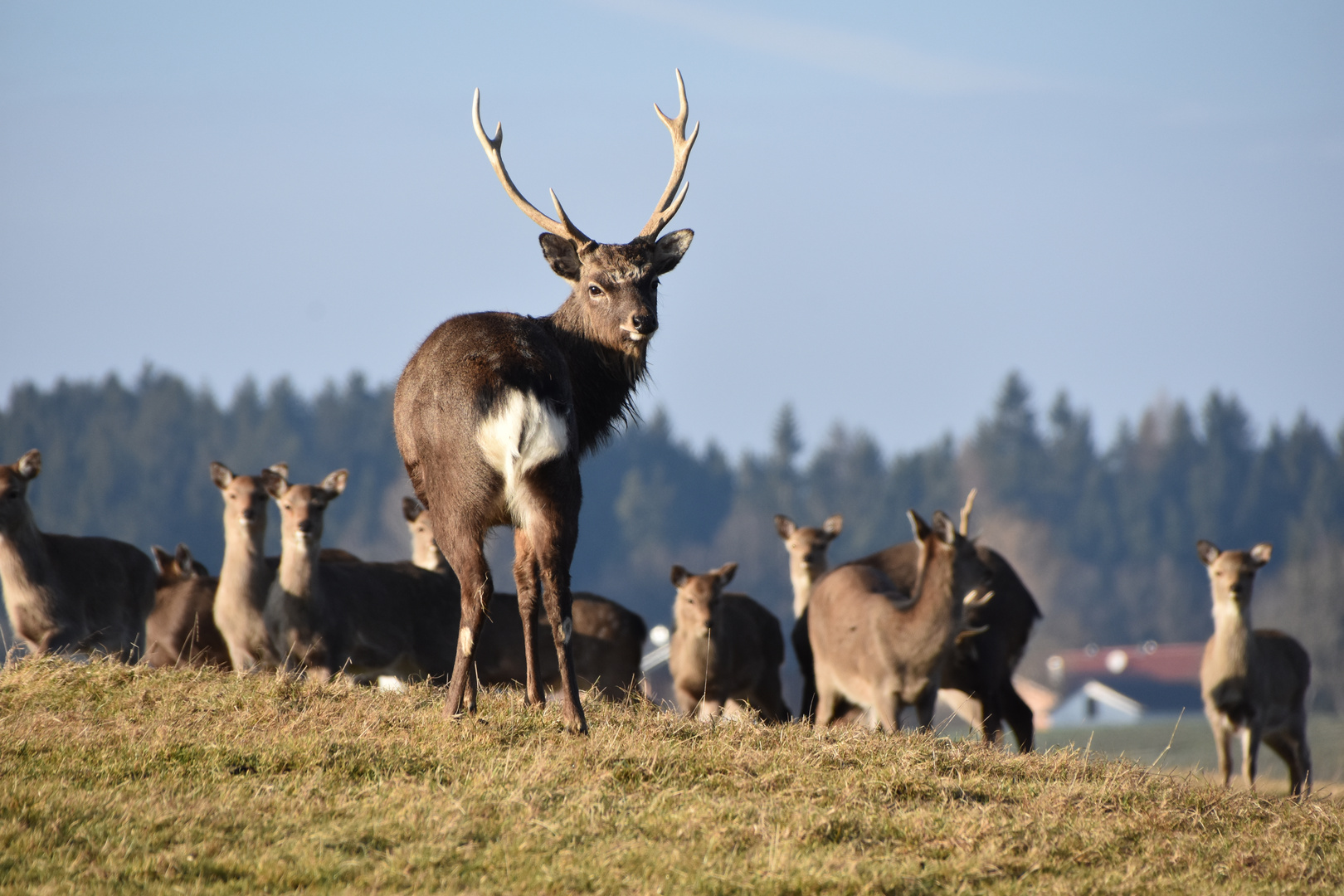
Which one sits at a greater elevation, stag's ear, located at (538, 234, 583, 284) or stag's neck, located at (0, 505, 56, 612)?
stag's ear, located at (538, 234, 583, 284)

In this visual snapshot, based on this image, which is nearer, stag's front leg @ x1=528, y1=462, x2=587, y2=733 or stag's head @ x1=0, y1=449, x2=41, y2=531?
stag's front leg @ x1=528, y1=462, x2=587, y2=733

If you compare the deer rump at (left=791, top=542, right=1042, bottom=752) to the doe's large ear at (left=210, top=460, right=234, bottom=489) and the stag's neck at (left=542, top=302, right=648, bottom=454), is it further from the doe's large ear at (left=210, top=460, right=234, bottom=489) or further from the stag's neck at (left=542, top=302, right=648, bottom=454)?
the doe's large ear at (left=210, top=460, right=234, bottom=489)

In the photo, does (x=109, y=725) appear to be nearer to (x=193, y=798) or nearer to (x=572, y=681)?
(x=193, y=798)

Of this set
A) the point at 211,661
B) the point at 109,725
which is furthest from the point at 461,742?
the point at 211,661

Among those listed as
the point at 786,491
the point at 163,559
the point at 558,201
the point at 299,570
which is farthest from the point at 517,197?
the point at 786,491

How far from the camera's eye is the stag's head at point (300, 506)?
12.7 metres

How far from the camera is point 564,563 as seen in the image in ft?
24.6

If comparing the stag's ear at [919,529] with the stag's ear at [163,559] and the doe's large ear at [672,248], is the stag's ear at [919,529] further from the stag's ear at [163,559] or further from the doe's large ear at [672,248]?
the stag's ear at [163,559]

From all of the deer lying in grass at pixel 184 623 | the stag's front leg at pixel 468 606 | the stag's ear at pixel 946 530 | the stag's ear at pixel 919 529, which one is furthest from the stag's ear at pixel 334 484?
the stag's front leg at pixel 468 606

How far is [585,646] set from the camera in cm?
1420

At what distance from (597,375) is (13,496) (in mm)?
5543

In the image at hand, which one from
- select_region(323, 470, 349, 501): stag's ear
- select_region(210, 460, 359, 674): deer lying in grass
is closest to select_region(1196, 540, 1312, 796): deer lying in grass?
select_region(323, 470, 349, 501): stag's ear

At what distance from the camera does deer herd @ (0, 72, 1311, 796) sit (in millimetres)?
7551

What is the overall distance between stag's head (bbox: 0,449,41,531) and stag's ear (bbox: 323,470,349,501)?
227 centimetres
